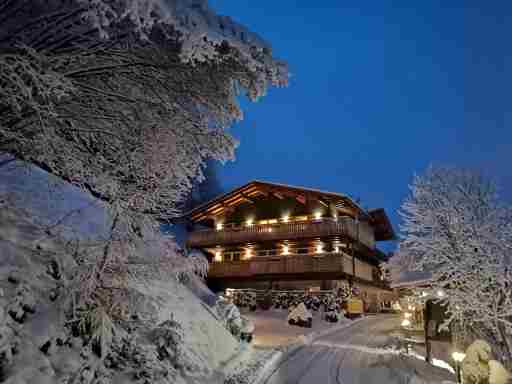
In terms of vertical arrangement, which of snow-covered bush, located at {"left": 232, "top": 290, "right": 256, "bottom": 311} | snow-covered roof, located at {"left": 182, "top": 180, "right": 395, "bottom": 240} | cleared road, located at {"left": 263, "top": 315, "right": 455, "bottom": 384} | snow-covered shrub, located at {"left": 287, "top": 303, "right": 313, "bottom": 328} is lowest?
cleared road, located at {"left": 263, "top": 315, "right": 455, "bottom": 384}

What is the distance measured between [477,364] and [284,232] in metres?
19.4

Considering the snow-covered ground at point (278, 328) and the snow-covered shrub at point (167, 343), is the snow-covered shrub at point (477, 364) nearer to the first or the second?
the snow-covered ground at point (278, 328)

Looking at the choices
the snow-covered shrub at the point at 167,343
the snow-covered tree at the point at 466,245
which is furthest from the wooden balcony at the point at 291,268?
the snow-covered shrub at the point at 167,343

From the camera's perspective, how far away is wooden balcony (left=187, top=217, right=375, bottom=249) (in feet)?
81.0

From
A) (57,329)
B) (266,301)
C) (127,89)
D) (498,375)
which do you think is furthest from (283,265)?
(127,89)

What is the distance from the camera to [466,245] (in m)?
9.93

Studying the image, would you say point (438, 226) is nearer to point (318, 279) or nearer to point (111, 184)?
point (111, 184)

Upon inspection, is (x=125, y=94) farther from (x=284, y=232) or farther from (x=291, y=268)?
(x=284, y=232)

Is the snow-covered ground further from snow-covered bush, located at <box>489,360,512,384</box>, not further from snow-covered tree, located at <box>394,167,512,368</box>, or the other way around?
snow-covered bush, located at <box>489,360,512,384</box>

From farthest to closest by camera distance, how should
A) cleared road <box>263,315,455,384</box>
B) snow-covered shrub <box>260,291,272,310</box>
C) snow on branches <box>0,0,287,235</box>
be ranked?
snow-covered shrub <box>260,291,272,310</box> < cleared road <box>263,315,455,384</box> < snow on branches <box>0,0,287,235</box>

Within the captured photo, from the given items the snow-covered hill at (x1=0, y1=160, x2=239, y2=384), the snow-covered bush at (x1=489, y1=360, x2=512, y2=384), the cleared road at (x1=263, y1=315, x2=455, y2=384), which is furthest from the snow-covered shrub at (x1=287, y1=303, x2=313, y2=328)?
the snow-covered bush at (x1=489, y1=360, x2=512, y2=384)

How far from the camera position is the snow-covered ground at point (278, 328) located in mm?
12842

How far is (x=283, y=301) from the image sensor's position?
73.1ft

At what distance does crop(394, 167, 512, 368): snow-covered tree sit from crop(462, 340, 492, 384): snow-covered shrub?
1.90m
